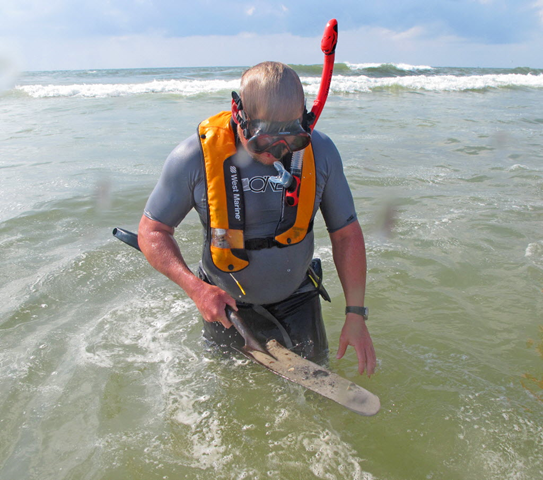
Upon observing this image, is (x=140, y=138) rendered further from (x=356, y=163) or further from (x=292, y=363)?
(x=292, y=363)

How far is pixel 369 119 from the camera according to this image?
556 inches

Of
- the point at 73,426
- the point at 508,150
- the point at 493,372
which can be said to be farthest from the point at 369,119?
the point at 73,426

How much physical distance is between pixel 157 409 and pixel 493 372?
7.28 feet

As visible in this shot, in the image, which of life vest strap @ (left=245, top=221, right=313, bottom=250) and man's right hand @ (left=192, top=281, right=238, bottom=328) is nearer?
man's right hand @ (left=192, top=281, right=238, bottom=328)

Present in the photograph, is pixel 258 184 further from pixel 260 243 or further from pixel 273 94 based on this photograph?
pixel 273 94

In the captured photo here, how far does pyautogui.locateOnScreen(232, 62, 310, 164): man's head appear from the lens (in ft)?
7.34

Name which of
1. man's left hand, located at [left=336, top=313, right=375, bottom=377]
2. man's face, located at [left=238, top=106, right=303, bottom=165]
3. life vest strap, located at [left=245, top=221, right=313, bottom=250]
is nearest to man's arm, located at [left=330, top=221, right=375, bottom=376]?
man's left hand, located at [left=336, top=313, right=375, bottom=377]

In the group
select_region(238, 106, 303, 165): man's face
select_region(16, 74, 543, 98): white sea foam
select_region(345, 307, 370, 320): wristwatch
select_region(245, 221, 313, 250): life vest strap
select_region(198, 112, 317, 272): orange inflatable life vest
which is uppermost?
select_region(238, 106, 303, 165): man's face

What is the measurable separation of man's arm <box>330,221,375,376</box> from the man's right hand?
0.71m

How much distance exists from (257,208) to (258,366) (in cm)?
113

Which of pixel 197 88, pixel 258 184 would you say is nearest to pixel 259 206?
pixel 258 184

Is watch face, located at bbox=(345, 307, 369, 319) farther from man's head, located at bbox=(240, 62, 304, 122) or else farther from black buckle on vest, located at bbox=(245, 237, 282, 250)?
man's head, located at bbox=(240, 62, 304, 122)

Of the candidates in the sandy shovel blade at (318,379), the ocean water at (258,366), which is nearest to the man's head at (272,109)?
the sandy shovel blade at (318,379)

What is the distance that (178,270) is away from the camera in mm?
2500
